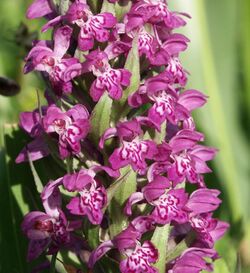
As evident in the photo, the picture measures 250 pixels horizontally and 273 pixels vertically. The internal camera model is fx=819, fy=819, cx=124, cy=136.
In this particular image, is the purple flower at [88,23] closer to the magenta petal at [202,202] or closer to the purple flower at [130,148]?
the purple flower at [130,148]

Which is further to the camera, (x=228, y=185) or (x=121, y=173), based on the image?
(x=228, y=185)

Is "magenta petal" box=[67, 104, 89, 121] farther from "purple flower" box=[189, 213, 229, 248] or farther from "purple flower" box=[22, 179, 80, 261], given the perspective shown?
"purple flower" box=[189, 213, 229, 248]

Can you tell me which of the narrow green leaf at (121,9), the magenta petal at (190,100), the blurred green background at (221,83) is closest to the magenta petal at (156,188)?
the magenta petal at (190,100)

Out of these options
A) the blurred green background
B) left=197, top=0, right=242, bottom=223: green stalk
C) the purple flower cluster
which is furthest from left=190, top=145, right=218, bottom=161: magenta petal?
left=197, top=0, right=242, bottom=223: green stalk

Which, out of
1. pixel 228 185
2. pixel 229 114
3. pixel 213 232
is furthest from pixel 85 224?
pixel 229 114

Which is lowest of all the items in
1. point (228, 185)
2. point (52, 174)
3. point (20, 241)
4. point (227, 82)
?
point (228, 185)

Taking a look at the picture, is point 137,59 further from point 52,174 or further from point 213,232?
point 213,232
